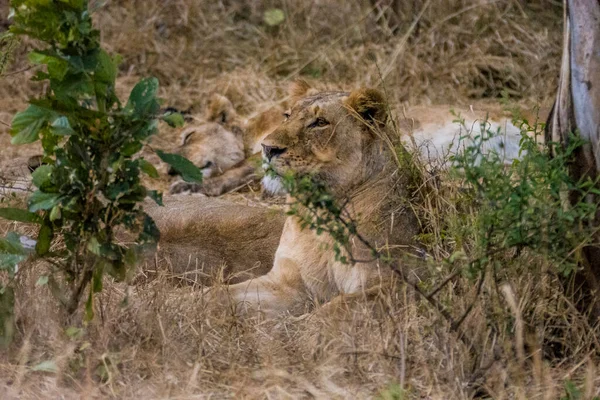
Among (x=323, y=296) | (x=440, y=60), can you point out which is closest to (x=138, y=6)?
(x=440, y=60)

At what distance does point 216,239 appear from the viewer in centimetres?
A: 503

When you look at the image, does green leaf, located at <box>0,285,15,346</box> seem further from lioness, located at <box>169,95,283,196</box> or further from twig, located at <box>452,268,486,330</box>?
lioness, located at <box>169,95,283,196</box>

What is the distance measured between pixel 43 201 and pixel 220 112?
3701mm

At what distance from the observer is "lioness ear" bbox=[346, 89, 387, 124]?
14.8 feet

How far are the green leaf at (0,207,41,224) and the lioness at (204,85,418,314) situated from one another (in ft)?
3.29

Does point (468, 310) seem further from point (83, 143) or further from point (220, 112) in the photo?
point (220, 112)

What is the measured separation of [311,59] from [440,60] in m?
0.98

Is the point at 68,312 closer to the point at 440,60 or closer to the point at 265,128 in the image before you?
the point at 265,128

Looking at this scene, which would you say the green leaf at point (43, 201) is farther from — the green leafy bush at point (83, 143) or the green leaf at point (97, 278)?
the green leaf at point (97, 278)

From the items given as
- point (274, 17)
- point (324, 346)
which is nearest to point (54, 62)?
point (324, 346)

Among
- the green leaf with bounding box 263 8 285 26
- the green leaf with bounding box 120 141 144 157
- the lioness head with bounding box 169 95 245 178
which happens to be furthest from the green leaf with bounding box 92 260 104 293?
the green leaf with bounding box 263 8 285 26

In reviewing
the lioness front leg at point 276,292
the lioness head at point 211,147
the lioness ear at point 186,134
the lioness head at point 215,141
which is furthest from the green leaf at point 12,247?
the lioness ear at point 186,134

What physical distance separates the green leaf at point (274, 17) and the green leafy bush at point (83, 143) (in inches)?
205

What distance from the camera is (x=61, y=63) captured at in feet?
11.1
